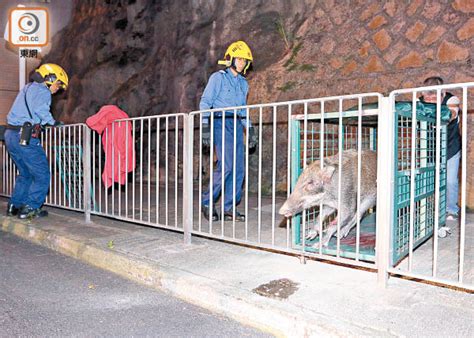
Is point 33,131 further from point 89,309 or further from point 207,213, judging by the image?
point 89,309

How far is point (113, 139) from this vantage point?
608 centimetres

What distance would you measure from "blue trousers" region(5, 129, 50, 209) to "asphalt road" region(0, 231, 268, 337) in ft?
7.09

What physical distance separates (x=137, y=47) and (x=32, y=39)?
4907mm

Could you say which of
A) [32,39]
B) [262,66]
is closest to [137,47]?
[32,39]

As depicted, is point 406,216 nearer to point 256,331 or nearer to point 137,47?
point 256,331

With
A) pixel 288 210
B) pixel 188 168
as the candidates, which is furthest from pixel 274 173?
pixel 188 168

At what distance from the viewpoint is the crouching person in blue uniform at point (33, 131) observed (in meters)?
6.56

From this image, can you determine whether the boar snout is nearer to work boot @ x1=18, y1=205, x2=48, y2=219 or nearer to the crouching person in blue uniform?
the crouching person in blue uniform

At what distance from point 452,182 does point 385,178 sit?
3.37 meters

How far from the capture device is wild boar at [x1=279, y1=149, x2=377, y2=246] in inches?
161

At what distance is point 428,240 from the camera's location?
16.7 feet

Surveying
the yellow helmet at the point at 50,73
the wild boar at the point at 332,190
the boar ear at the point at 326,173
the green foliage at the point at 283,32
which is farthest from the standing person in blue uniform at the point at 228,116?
the green foliage at the point at 283,32

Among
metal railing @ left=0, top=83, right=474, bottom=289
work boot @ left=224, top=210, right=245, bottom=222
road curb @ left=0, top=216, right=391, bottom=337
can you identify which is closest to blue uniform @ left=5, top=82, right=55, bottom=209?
metal railing @ left=0, top=83, right=474, bottom=289

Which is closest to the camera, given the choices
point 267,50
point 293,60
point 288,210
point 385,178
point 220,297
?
point 385,178
